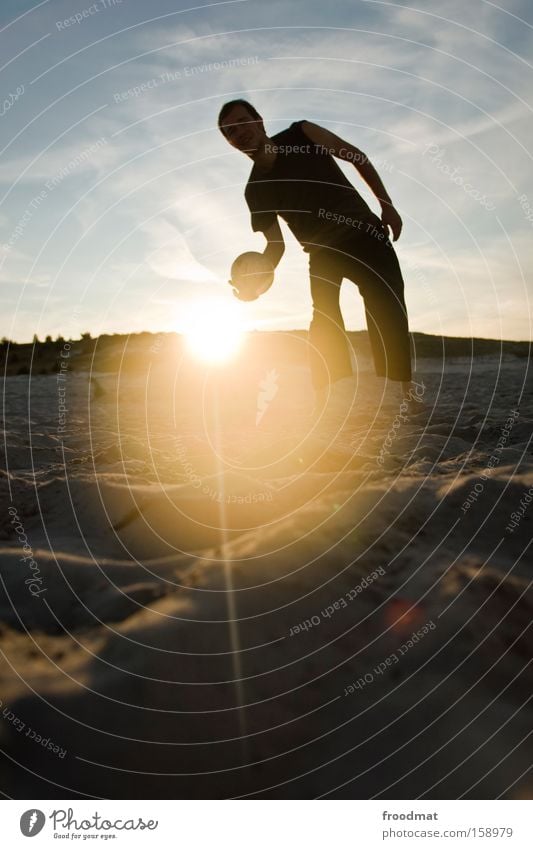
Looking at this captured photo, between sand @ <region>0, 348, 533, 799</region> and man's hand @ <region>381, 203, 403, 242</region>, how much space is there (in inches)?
110

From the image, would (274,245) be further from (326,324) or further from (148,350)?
(148,350)

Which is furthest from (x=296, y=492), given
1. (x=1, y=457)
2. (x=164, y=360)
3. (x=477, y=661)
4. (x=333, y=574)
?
(x=164, y=360)

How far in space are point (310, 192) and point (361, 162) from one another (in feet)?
1.85

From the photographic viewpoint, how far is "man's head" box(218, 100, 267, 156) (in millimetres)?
5199

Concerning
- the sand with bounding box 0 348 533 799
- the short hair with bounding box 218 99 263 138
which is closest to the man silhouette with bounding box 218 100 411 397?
the short hair with bounding box 218 99 263 138

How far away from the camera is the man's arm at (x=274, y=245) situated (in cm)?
608

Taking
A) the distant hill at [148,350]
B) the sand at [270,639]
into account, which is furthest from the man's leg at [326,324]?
the distant hill at [148,350]

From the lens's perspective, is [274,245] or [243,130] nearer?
[243,130]

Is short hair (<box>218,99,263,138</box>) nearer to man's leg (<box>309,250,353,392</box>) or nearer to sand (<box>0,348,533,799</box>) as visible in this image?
man's leg (<box>309,250,353,392</box>)

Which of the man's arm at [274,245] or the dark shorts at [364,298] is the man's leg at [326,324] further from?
the man's arm at [274,245]

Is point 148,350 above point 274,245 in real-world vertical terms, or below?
above

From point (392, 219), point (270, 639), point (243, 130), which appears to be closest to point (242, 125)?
point (243, 130)

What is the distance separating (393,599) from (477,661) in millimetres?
353

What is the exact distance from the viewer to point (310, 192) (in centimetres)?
571
